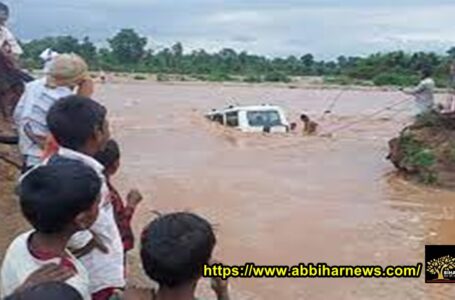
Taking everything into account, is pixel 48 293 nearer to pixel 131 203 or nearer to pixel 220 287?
pixel 220 287

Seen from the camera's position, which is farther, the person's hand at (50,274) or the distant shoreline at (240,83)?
the distant shoreline at (240,83)

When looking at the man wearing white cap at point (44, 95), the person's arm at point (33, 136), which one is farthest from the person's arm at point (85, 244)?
the person's arm at point (33, 136)

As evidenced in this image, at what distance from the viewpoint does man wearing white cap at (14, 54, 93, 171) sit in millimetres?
5031

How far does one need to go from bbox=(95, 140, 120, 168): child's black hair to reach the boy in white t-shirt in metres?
1.26

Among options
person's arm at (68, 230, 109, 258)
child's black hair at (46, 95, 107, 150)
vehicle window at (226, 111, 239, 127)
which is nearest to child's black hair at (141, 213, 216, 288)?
person's arm at (68, 230, 109, 258)

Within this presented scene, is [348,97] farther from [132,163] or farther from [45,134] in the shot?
[45,134]

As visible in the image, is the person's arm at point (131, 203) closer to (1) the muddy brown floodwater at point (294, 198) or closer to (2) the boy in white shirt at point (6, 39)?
(1) the muddy brown floodwater at point (294, 198)

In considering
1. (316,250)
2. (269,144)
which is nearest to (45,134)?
(316,250)

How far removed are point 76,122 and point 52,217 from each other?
816 millimetres

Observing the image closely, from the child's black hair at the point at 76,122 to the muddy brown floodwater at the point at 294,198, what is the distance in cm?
228

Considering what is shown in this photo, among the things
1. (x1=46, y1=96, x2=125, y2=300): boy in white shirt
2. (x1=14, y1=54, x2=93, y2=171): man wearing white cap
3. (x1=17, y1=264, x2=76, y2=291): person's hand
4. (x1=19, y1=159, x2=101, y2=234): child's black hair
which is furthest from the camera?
(x1=14, y1=54, x2=93, y2=171): man wearing white cap

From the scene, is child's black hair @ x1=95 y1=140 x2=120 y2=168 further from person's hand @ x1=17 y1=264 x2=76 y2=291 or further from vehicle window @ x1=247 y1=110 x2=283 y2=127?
vehicle window @ x1=247 y1=110 x2=283 y2=127

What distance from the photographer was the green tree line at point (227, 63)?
54.2 metres

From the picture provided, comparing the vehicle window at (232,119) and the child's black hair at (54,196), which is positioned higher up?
the child's black hair at (54,196)
